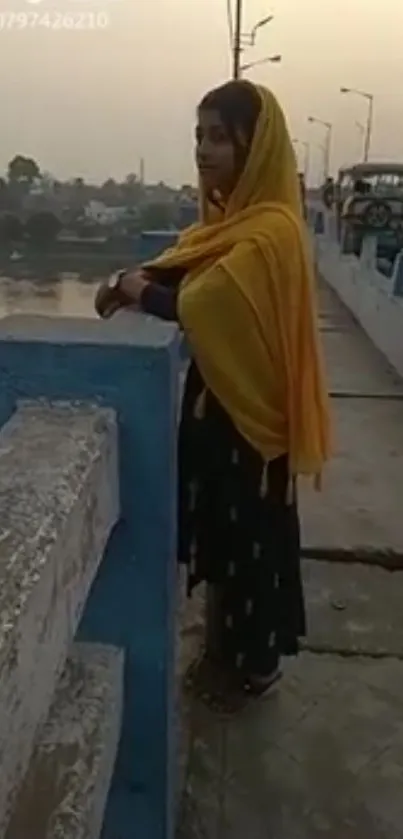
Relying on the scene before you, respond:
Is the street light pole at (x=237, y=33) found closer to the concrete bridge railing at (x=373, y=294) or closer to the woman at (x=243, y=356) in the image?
the concrete bridge railing at (x=373, y=294)

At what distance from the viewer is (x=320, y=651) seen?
6.72 feet

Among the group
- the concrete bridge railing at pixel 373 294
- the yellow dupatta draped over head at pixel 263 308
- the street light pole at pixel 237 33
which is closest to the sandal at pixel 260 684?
the yellow dupatta draped over head at pixel 263 308

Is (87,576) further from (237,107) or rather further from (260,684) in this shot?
(260,684)

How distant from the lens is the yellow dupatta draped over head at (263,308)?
1452 mm

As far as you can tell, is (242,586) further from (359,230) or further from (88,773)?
(359,230)

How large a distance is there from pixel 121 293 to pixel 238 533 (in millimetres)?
416

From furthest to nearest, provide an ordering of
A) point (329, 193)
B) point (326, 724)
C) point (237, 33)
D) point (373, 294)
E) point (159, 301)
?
point (329, 193) < point (237, 33) < point (373, 294) < point (326, 724) < point (159, 301)

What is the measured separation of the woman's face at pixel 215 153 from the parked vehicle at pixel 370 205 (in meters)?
10.2

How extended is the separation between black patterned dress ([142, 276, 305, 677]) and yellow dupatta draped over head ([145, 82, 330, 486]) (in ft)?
0.18

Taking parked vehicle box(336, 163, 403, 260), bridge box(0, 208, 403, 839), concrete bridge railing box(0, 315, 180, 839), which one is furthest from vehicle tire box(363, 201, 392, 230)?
concrete bridge railing box(0, 315, 180, 839)

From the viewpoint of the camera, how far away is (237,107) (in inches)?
58.1

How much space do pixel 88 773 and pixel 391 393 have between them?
14.1 feet

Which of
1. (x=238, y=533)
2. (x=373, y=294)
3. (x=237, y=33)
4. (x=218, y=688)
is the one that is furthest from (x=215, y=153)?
(x=237, y=33)

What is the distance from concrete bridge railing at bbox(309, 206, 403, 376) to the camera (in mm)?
5793
